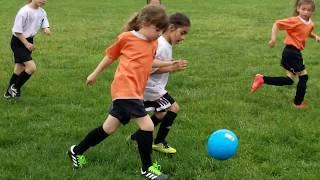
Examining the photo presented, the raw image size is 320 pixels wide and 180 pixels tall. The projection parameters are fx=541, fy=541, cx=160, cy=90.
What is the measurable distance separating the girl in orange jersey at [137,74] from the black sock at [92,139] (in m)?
0.08

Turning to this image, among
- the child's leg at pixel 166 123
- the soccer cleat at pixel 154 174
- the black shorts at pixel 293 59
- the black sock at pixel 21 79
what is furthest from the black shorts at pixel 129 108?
the black shorts at pixel 293 59

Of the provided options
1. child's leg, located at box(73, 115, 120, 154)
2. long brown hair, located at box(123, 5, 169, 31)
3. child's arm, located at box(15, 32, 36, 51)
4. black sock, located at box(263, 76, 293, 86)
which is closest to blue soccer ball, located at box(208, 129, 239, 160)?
child's leg, located at box(73, 115, 120, 154)

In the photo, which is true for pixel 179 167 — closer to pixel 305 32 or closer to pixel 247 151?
pixel 247 151

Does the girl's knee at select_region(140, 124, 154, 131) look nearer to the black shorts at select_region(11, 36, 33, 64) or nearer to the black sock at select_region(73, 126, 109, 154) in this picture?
the black sock at select_region(73, 126, 109, 154)

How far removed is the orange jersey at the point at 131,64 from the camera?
5184 millimetres

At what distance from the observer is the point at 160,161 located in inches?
227

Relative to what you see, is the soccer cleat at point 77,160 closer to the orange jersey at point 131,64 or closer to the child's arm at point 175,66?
the orange jersey at point 131,64

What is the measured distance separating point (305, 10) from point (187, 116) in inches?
95.8

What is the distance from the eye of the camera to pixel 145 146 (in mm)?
5262

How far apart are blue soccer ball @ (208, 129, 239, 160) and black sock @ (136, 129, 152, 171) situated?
0.63m

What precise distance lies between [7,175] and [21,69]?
361 centimetres

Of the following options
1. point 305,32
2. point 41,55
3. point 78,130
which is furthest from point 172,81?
point 41,55

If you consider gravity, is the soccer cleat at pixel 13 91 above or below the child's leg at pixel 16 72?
below

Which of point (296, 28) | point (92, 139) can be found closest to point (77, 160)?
point (92, 139)
